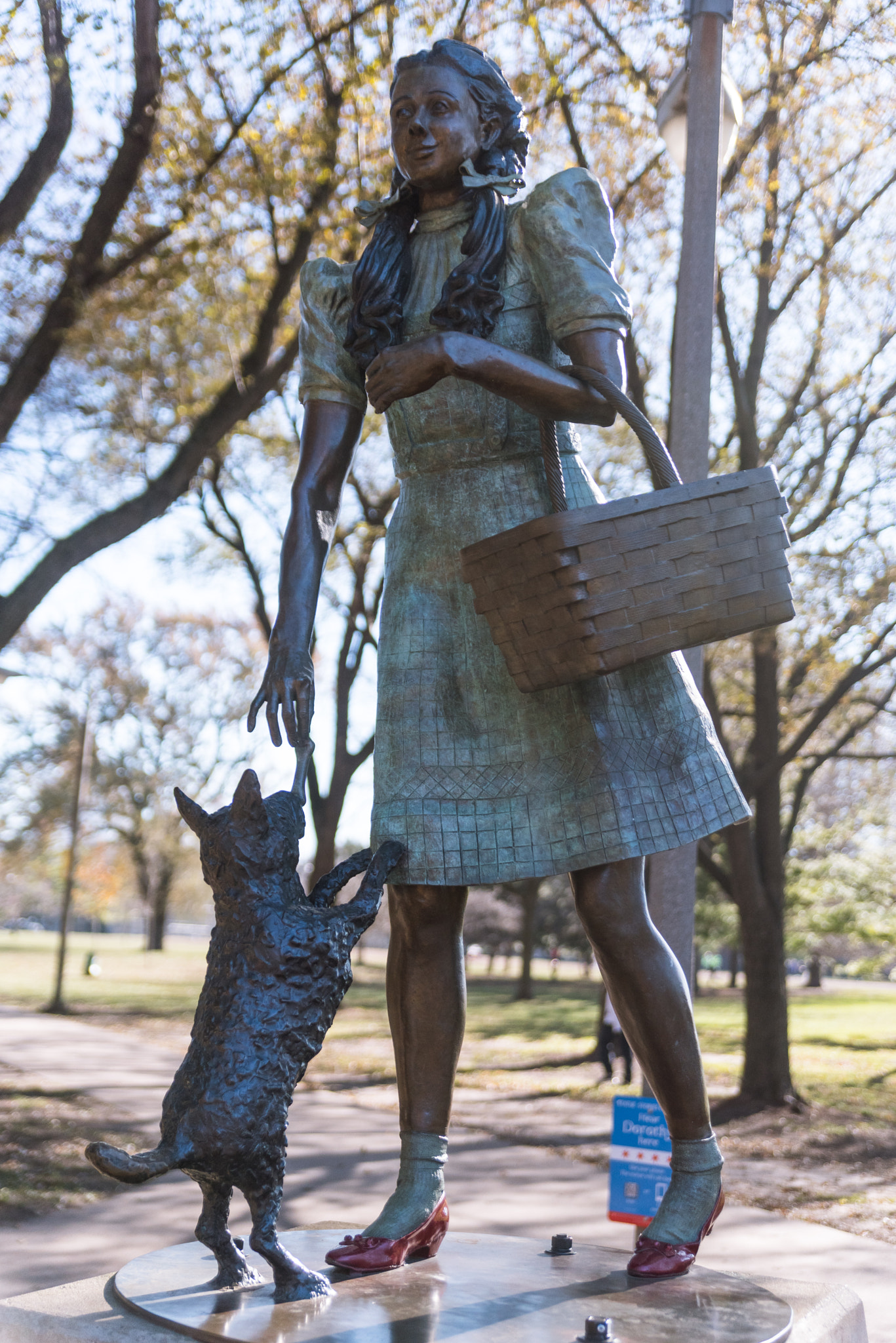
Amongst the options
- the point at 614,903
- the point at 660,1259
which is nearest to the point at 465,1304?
the point at 660,1259

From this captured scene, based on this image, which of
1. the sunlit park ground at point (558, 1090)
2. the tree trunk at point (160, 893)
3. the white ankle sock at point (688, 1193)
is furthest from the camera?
the tree trunk at point (160, 893)

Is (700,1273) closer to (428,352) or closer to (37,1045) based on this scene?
(428,352)

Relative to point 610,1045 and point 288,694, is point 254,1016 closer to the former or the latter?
point 288,694

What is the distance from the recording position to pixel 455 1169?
741cm

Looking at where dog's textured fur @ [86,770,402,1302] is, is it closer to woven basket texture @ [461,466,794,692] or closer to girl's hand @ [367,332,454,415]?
woven basket texture @ [461,466,794,692]

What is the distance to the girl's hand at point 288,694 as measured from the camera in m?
2.65

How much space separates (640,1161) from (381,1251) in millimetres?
1785

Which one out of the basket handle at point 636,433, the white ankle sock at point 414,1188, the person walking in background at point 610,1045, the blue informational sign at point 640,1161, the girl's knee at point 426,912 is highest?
the basket handle at point 636,433

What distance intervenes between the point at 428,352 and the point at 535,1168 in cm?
637

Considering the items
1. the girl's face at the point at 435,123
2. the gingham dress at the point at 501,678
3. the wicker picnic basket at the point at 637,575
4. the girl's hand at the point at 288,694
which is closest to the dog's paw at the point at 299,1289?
the gingham dress at the point at 501,678

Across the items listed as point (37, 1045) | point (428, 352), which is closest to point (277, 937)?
point (428, 352)

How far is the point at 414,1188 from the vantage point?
259cm

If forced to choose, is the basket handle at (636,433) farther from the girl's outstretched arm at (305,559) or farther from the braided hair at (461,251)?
the girl's outstretched arm at (305,559)

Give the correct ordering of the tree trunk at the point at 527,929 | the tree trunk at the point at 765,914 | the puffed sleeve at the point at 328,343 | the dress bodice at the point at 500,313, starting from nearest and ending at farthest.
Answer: the dress bodice at the point at 500,313 → the puffed sleeve at the point at 328,343 → the tree trunk at the point at 765,914 → the tree trunk at the point at 527,929
